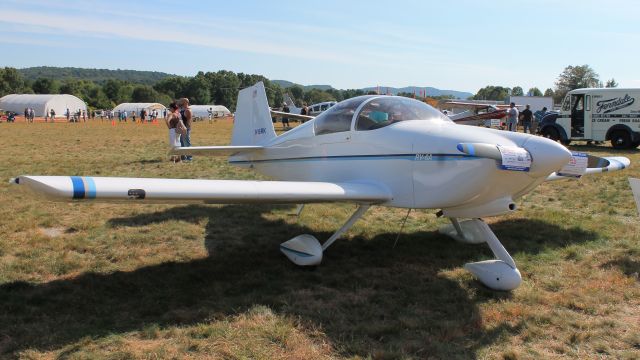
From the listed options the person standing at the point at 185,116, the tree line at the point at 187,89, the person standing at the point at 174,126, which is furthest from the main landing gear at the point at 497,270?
the tree line at the point at 187,89

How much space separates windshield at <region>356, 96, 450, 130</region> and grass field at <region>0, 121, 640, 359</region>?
1501 mm

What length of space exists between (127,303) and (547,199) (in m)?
7.35

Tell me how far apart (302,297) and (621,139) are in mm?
17709

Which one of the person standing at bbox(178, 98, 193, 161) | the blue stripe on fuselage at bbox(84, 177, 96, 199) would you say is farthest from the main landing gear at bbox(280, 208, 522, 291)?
the person standing at bbox(178, 98, 193, 161)

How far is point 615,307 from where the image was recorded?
420cm

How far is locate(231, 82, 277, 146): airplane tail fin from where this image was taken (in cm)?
803

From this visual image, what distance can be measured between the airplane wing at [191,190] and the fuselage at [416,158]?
0.28m

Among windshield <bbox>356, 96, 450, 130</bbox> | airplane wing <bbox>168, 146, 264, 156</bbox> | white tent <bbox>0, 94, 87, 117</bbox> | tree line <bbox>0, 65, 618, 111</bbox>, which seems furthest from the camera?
tree line <bbox>0, 65, 618, 111</bbox>

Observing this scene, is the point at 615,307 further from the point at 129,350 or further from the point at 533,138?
the point at 129,350

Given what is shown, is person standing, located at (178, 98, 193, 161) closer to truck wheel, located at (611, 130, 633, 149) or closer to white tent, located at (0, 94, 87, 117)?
truck wheel, located at (611, 130, 633, 149)

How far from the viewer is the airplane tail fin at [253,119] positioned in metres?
8.03

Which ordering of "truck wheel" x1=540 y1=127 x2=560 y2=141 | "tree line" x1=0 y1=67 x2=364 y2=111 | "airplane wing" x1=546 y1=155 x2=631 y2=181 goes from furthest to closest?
"tree line" x1=0 y1=67 x2=364 y2=111, "truck wheel" x1=540 y1=127 x2=560 y2=141, "airplane wing" x1=546 y1=155 x2=631 y2=181

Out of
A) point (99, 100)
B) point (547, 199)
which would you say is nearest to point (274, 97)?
point (99, 100)

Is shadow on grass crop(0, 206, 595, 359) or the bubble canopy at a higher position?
the bubble canopy
